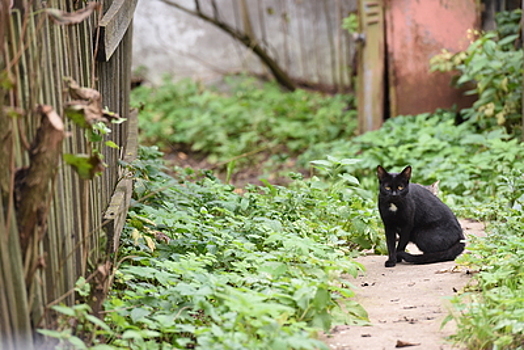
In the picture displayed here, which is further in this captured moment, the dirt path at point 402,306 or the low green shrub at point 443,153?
the low green shrub at point 443,153

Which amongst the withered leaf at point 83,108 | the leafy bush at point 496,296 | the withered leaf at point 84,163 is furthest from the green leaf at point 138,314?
the leafy bush at point 496,296

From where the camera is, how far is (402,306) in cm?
398

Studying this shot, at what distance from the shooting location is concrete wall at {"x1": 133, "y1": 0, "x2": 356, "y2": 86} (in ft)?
45.3

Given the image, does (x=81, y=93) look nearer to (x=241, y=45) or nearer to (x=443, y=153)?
(x=443, y=153)

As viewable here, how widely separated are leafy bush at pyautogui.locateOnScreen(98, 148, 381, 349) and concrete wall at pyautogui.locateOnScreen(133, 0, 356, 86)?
847 centimetres

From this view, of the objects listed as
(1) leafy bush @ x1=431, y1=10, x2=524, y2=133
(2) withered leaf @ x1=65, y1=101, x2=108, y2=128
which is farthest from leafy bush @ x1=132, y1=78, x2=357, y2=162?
(2) withered leaf @ x1=65, y1=101, x2=108, y2=128

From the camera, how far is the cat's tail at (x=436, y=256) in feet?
16.4

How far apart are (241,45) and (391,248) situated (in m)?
9.74

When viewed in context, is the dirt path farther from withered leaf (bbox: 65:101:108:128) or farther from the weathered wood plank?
the weathered wood plank

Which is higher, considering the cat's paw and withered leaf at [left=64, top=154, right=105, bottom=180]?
withered leaf at [left=64, top=154, right=105, bottom=180]

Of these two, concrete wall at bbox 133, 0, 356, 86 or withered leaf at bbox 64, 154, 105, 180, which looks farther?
concrete wall at bbox 133, 0, 356, 86

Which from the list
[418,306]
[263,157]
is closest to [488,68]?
[263,157]

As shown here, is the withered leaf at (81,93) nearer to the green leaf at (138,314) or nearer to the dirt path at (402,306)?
the green leaf at (138,314)

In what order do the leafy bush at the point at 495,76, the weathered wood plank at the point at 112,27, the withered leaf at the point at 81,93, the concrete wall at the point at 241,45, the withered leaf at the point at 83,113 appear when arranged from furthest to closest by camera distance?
1. the concrete wall at the point at 241,45
2. the leafy bush at the point at 495,76
3. the weathered wood plank at the point at 112,27
4. the withered leaf at the point at 81,93
5. the withered leaf at the point at 83,113
